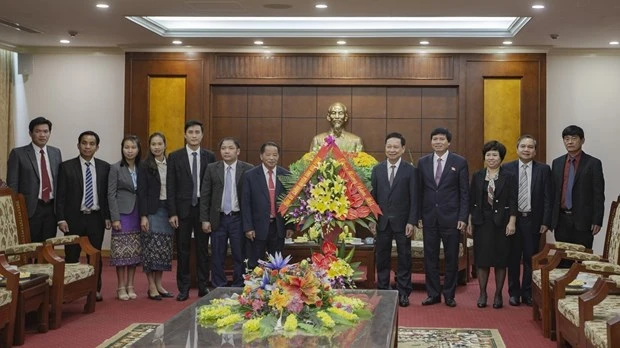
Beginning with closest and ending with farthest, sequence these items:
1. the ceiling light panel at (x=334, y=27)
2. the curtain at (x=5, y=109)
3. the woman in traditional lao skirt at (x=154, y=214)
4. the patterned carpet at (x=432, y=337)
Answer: the patterned carpet at (x=432, y=337) → the woman in traditional lao skirt at (x=154, y=214) → the ceiling light panel at (x=334, y=27) → the curtain at (x=5, y=109)

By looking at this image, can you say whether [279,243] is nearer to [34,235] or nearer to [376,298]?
[34,235]

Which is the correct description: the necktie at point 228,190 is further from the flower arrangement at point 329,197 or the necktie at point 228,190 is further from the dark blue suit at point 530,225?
the dark blue suit at point 530,225

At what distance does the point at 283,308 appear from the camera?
12.7ft

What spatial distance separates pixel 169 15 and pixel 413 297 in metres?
3.96

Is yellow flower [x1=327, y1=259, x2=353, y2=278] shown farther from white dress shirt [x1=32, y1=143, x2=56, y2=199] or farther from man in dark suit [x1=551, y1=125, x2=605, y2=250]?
white dress shirt [x1=32, y1=143, x2=56, y2=199]

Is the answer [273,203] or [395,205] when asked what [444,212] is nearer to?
[395,205]

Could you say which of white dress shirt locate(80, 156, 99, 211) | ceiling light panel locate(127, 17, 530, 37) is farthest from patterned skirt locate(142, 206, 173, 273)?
ceiling light panel locate(127, 17, 530, 37)

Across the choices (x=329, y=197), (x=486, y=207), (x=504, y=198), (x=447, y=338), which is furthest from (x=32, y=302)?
(x=504, y=198)

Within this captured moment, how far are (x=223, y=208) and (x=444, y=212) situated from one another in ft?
6.65

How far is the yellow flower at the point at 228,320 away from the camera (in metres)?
3.89

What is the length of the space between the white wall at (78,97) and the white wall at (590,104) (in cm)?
592

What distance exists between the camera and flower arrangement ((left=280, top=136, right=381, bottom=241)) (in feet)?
17.0

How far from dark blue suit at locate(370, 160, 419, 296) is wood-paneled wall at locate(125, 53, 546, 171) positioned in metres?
3.74

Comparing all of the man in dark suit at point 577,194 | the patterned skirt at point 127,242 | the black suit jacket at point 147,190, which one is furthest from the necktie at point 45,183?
the man in dark suit at point 577,194
